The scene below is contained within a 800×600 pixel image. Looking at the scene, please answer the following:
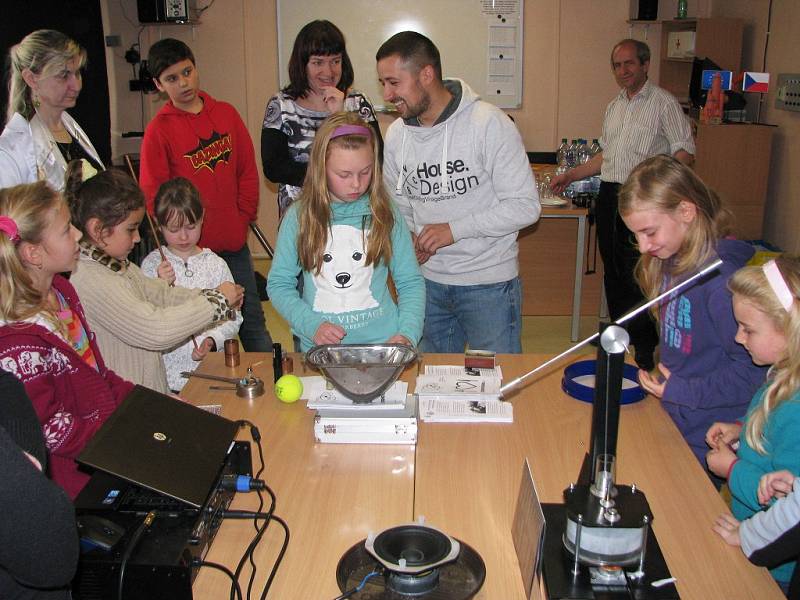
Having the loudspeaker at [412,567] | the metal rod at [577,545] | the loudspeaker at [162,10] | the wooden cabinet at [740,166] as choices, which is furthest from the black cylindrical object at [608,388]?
the loudspeaker at [162,10]

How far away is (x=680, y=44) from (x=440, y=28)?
1.83 metres

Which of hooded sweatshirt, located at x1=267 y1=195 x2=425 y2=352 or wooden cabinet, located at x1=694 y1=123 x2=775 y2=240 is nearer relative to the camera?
hooded sweatshirt, located at x1=267 y1=195 x2=425 y2=352

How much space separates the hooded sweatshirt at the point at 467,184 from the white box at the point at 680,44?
3.48 metres

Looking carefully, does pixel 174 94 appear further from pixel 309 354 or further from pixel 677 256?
pixel 677 256

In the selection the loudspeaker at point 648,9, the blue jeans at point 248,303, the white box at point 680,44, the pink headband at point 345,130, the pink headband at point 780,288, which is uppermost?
the loudspeaker at point 648,9

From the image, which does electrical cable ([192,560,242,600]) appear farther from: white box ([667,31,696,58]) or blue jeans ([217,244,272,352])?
white box ([667,31,696,58])

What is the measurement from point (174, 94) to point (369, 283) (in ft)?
4.53

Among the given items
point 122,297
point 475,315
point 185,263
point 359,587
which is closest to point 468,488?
point 359,587

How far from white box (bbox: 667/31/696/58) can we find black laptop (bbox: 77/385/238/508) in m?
4.88

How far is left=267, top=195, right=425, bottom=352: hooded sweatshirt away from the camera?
2.22m

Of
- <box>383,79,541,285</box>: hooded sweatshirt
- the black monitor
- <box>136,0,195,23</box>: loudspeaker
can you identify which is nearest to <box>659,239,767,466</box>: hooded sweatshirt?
<box>383,79,541,285</box>: hooded sweatshirt

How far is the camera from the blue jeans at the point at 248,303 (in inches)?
125

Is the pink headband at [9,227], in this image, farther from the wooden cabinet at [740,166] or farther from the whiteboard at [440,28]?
the whiteboard at [440,28]

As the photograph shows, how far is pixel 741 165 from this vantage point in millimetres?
4465
